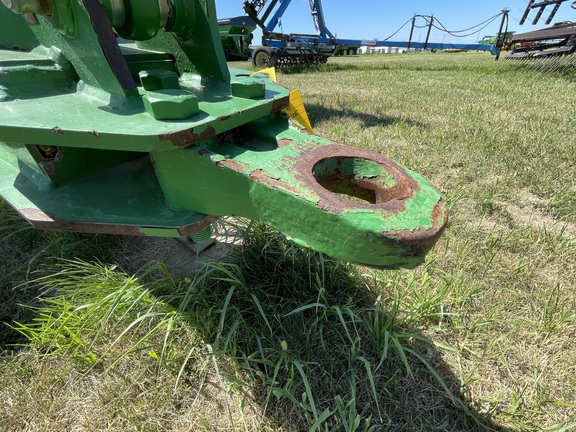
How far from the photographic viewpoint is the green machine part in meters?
0.67

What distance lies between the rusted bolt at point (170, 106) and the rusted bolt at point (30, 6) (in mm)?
429

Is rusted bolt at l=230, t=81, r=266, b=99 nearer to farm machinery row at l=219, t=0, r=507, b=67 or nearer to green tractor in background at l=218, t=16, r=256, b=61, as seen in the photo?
farm machinery row at l=219, t=0, r=507, b=67

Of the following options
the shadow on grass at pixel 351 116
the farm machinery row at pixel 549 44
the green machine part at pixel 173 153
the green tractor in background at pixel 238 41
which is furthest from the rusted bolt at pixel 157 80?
the green tractor in background at pixel 238 41

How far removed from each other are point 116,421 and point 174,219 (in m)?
0.65

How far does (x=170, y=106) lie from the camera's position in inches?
32.0

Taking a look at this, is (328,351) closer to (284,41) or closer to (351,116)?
(351,116)

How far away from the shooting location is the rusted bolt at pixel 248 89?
1.02 m

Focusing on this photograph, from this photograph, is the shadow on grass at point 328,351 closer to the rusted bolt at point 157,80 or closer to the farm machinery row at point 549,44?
the rusted bolt at point 157,80

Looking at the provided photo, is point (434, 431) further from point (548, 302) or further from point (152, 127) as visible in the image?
point (152, 127)

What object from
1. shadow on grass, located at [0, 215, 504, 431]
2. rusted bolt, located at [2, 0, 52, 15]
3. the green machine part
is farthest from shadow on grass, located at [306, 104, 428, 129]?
rusted bolt, located at [2, 0, 52, 15]

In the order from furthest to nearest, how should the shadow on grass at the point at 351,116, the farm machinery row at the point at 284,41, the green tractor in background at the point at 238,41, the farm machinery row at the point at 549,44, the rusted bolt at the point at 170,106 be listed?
the green tractor in background at the point at 238,41, the farm machinery row at the point at 284,41, the farm machinery row at the point at 549,44, the shadow on grass at the point at 351,116, the rusted bolt at the point at 170,106

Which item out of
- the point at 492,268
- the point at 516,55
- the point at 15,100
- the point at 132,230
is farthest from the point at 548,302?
the point at 516,55

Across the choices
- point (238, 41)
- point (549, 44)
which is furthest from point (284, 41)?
point (549, 44)

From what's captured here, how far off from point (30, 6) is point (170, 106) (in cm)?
52
